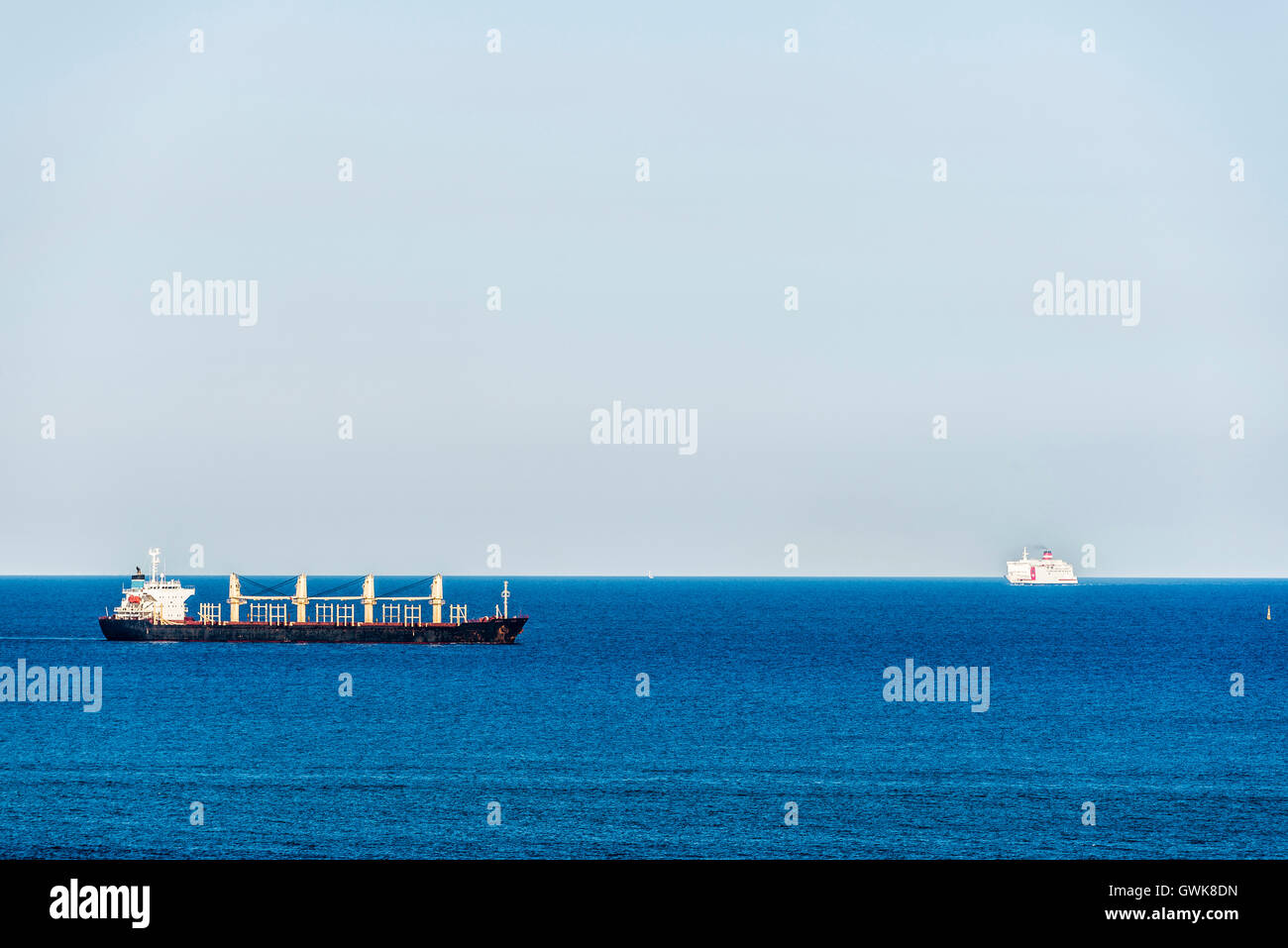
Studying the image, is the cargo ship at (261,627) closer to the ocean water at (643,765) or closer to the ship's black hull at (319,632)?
the ship's black hull at (319,632)

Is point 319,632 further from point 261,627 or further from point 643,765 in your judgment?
point 643,765

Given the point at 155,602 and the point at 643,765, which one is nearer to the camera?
the point at 643,765

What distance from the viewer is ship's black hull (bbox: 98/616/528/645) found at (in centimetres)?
16100

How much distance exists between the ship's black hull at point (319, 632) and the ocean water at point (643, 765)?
31700 mm

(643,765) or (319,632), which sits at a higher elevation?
(643,765)

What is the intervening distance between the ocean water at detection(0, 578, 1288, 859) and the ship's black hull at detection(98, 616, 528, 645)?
3170 cm

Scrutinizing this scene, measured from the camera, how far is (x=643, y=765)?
66.2 meters

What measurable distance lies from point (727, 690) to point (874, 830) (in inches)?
2217

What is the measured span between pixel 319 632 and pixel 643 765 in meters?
114

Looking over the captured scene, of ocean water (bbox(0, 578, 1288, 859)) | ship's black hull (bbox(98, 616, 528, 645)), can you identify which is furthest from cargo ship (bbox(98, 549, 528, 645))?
ocean water (bbox(0, 578, 1288, 859))

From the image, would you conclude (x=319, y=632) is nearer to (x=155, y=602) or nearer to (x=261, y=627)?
(x=261, y=627)

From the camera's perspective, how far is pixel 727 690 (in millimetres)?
106062

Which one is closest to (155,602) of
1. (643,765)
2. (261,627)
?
(261,627)
